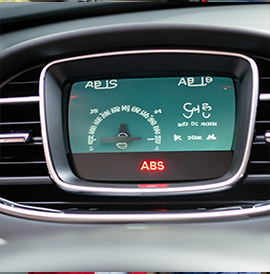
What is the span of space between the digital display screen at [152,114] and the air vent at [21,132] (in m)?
0.10

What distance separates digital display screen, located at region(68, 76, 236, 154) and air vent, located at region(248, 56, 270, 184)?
66 millimetres

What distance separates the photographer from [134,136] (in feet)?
2.92

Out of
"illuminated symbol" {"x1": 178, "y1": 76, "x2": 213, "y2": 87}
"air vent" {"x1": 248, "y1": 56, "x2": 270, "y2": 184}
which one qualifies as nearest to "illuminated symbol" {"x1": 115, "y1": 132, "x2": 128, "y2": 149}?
"illuminated symbol" {"x1": 178, "y1": 76, "x2": 213, "y2": 87}

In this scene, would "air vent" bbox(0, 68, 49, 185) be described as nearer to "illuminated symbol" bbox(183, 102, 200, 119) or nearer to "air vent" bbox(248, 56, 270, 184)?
"illuminated symbol" bbox(183, 102, 200, 119)

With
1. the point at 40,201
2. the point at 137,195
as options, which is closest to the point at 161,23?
the point at 137,195

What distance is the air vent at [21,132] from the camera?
34.3 inches

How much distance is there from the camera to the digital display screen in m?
0.86

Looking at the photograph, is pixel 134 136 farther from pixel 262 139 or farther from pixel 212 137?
pixel 262 139

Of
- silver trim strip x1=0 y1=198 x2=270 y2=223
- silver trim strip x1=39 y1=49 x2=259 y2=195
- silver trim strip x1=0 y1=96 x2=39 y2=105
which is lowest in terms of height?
silver trim strip x1=0 y1=198 x2=270 y2=223

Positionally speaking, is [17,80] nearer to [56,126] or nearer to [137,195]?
[56,126]

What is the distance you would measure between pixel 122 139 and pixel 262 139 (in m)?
0.37

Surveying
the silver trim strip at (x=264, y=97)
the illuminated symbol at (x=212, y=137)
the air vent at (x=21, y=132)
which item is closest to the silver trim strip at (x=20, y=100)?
the air vent at (x=21, y=132)

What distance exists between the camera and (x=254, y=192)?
0.85m

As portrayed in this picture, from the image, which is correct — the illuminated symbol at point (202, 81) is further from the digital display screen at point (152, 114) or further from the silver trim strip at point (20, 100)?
the silver trim strip at point (20, 100)
